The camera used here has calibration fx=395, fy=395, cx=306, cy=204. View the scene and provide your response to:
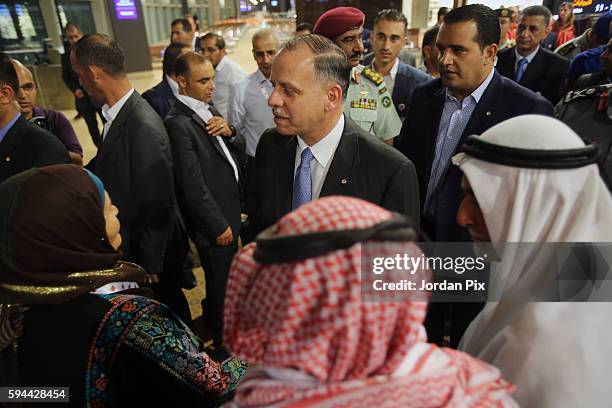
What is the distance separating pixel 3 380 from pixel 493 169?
1694mm

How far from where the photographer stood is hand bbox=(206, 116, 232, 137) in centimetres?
264

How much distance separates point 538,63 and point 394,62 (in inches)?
60.9

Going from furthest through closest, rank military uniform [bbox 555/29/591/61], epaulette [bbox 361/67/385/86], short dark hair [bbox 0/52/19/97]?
military uniform [bbox 555/29/591/61]
epaulette [bbox 361/67/385/86]
short dark hair [bbox 0/52/19/97]

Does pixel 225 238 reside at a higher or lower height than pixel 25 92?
lower

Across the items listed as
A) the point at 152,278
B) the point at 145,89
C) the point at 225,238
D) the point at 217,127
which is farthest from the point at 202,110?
the point at 145,89

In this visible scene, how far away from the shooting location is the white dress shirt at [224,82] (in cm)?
488

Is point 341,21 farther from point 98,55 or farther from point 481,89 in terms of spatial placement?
point 98,55

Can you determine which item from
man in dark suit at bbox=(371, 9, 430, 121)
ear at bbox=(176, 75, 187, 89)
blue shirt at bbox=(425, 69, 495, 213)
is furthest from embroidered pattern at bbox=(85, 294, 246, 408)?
man in dark suit at bbox=(371, 9, 430, 121)

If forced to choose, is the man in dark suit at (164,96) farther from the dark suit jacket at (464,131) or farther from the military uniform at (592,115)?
the military uniform at (592,115)

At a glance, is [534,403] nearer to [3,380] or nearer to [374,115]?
[3,380]

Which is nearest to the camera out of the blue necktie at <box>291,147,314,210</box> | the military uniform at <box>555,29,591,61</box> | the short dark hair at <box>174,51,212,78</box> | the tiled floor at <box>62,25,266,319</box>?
the blue necktie at <box>291,147,314,210</box>

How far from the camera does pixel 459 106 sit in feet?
7.65

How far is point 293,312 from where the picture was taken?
2.36 ft

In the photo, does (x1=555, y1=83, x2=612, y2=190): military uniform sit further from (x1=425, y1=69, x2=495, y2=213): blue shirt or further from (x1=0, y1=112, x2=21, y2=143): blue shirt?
(x1=0, y1=112, x2=21, y2=143): blue shirt
